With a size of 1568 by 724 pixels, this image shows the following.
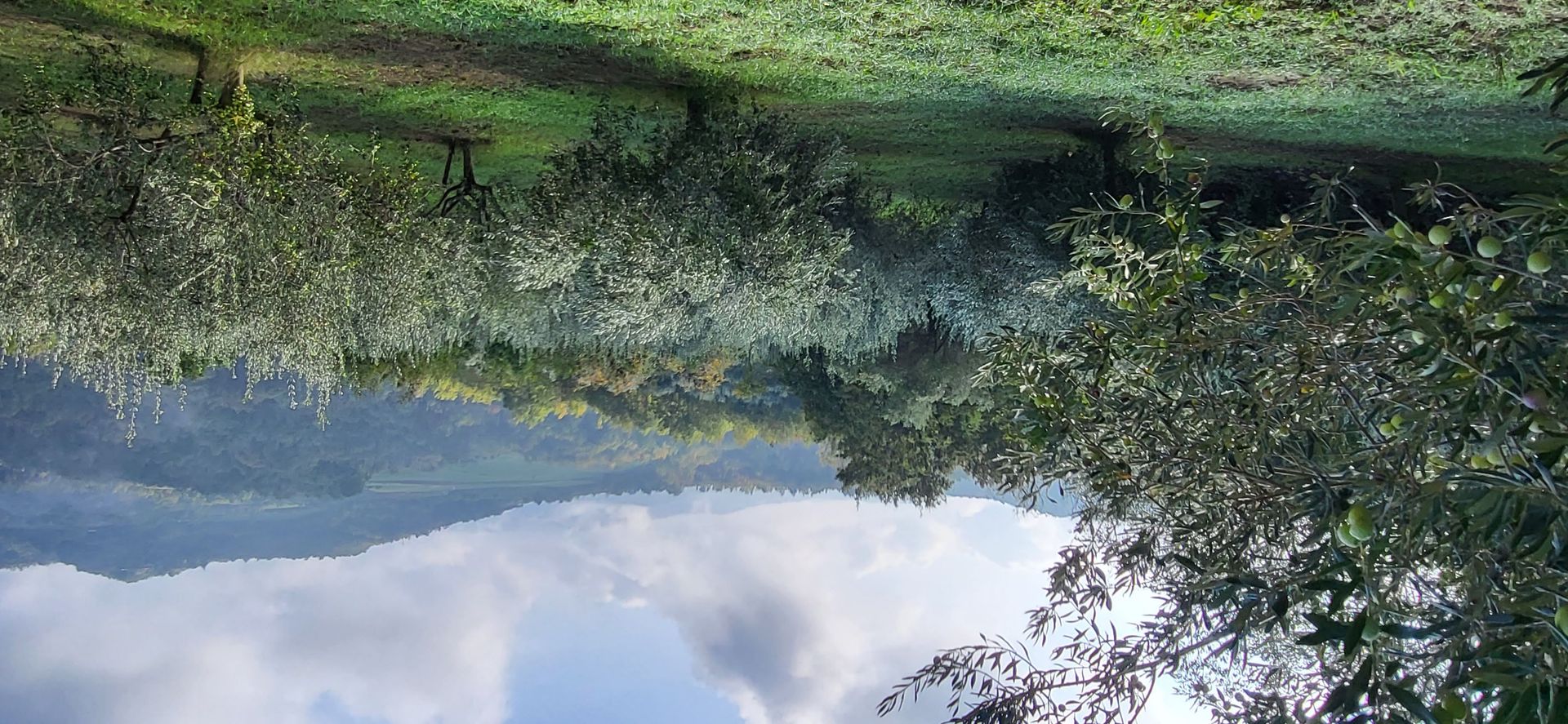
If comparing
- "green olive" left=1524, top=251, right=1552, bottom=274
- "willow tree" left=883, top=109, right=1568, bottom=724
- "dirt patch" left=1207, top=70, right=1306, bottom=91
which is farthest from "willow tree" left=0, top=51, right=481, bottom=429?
"dirt patch" left=1207, top=70, right=1306, bottom=91

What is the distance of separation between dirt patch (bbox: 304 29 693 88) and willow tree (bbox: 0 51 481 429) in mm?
1226

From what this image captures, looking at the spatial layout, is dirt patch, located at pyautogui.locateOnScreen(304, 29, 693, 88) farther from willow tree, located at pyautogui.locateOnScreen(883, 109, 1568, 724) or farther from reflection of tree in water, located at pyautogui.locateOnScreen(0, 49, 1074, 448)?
willow tree, located at pyautogui.locateOnScreen(883, 109, 1568, 724)

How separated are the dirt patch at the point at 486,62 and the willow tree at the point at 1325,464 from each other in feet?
20.3

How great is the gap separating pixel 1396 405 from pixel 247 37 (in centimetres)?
1065

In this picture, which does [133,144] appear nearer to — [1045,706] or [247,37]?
[247,37]

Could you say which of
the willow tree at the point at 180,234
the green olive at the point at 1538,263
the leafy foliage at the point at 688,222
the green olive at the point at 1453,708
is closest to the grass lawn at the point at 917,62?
the leafy foliage at the point at 688,222

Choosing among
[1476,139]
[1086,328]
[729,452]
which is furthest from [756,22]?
[729,452]

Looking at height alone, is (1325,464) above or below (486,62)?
below

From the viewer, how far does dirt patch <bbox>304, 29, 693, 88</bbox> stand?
377 inches

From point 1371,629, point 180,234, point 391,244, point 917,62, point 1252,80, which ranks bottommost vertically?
point 1371,629

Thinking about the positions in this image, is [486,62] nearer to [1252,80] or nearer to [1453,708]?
[1252,80]

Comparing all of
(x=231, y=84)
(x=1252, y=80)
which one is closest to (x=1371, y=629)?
(x=1252, y=80)

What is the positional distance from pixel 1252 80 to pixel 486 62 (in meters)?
8.63

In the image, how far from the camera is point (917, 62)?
9656 millimetres
